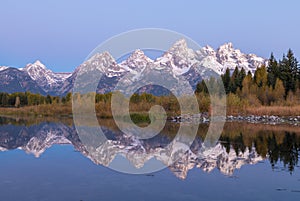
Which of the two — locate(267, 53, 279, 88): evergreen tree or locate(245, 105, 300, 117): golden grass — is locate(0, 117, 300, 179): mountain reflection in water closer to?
locate(245, 105, 300, 117): golden grass

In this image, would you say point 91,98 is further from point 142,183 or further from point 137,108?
point 142,183

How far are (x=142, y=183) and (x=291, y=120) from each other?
26900mm

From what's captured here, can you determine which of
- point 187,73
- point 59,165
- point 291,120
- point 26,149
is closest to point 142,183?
point 59,165

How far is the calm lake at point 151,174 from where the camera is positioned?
28.9ft

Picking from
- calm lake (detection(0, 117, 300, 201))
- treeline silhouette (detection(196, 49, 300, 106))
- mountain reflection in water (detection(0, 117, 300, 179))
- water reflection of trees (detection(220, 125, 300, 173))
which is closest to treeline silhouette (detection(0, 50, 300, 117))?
treeline silhouette (detection(196, 49, 300, 106))

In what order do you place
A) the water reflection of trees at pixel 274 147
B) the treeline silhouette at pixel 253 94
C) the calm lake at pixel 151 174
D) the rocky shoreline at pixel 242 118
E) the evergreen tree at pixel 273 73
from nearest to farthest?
the calm lake at pixel 151 174 < the water reflection of trees at pixel 274 147 < the rocky shoreline at pixel 242 118 < the treeline silhouette at pixel 253 94 < the evergreen tree at pixel 273 73

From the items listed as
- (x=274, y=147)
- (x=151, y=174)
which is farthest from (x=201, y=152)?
(x=151, y=174)

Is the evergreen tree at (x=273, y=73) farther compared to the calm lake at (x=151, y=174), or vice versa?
the evergreen tree at (x=273, y=73)

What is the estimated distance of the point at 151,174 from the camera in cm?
1127

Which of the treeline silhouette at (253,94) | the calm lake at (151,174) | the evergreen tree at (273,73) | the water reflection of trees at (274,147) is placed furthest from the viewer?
the evergreen tree at (273,73)

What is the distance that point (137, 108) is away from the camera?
40781 millimetres

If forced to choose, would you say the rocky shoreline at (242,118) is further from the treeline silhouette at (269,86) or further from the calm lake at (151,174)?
the calm lake at (151,174)

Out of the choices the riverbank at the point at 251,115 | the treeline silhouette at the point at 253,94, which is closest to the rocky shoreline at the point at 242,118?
the riverbank at the point at 251,115

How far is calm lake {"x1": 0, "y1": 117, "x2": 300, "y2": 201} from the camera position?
882 centimetres
